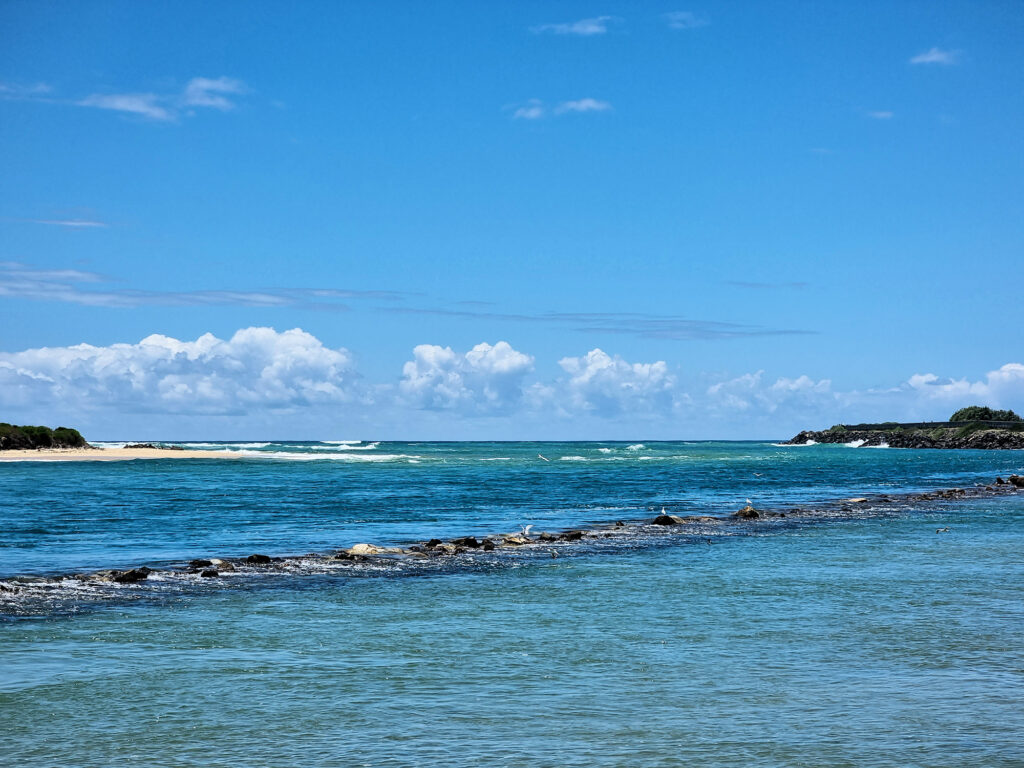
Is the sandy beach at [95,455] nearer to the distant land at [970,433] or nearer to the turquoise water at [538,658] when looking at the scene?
the turquoise water at [538,658]

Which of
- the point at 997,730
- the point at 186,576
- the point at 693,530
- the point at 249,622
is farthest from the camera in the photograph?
the point at 693,530

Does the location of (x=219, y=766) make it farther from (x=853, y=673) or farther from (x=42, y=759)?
(x=853, y=673)

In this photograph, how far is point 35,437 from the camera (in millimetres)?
114750

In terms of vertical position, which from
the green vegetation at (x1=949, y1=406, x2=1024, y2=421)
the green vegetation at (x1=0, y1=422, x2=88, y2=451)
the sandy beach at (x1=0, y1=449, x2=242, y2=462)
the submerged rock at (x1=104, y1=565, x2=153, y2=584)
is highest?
the green vegetation at (x1=949, y1=406, x2=1024, y2=421)

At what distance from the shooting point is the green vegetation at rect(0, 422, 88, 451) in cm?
11000

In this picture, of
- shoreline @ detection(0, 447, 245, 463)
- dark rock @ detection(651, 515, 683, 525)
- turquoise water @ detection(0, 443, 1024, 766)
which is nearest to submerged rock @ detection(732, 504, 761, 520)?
dark rock @ detection(651, 515, 683, 525)

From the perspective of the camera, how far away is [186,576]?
22531mm

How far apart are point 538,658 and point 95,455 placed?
114 m

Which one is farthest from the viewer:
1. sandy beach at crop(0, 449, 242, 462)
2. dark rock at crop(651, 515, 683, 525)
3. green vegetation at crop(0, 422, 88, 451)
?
green vegetation at crop(0, 422, 88, 451)

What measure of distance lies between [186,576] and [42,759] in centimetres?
1368

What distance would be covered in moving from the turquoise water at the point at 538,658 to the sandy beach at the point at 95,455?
82617 millimetres

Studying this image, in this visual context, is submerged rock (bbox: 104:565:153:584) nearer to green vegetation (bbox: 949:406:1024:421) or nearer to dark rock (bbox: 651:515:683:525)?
dark rock (bbox: 651:515:683:525)

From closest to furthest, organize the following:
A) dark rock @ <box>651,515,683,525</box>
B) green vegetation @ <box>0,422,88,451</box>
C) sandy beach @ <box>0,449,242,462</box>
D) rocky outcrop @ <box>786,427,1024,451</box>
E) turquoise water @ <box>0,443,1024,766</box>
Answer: turquoise water @ <box>0,443,1024,766</box>, dark rock @ <box>651,515,683,525</box>, sandy beach @ <box>0,449,242,462</box>, green vegetation @ <box>0,422,88,451</box>, rocky outcrop @ <box>786,427,1024,451</box>

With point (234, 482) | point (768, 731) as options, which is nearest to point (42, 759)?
point (768, 731)
